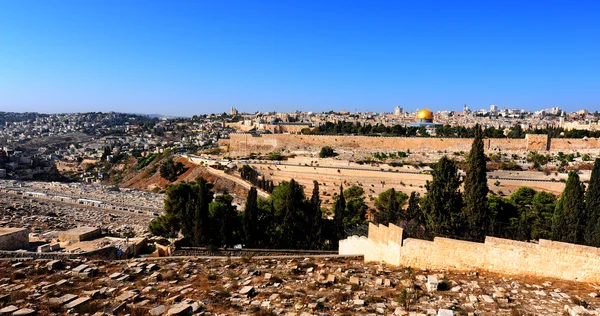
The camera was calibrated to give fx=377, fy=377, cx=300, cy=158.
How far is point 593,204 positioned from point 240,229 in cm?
1042

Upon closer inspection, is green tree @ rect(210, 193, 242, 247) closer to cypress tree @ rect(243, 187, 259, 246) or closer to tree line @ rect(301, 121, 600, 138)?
cypress tree @ rect(243, 187, 259, 246)

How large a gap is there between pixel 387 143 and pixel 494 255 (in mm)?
39632

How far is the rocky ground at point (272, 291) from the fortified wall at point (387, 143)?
128ft

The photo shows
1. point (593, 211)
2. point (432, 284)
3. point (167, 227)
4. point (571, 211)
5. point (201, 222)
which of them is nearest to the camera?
point (432, 284)

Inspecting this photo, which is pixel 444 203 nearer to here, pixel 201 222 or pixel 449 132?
pixel 201 222

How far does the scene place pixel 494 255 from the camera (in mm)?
6789

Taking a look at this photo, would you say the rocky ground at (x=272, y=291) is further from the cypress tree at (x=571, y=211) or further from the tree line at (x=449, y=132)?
the tree line at (x=449, y=132)

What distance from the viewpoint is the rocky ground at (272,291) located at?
5.23 meters

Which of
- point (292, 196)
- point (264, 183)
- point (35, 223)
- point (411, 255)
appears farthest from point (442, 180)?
point (264, 183)

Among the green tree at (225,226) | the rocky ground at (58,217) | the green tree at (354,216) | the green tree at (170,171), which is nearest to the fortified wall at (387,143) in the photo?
the green tree at (170,171)

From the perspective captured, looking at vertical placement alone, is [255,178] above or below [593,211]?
below

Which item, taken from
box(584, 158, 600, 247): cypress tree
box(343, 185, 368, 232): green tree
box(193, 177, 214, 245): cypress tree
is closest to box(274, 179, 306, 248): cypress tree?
box(193, 177, 214, 245): cypress tree

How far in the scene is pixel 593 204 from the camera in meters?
10.4

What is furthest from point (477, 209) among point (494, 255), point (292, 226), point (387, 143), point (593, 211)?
point (387, 143)
